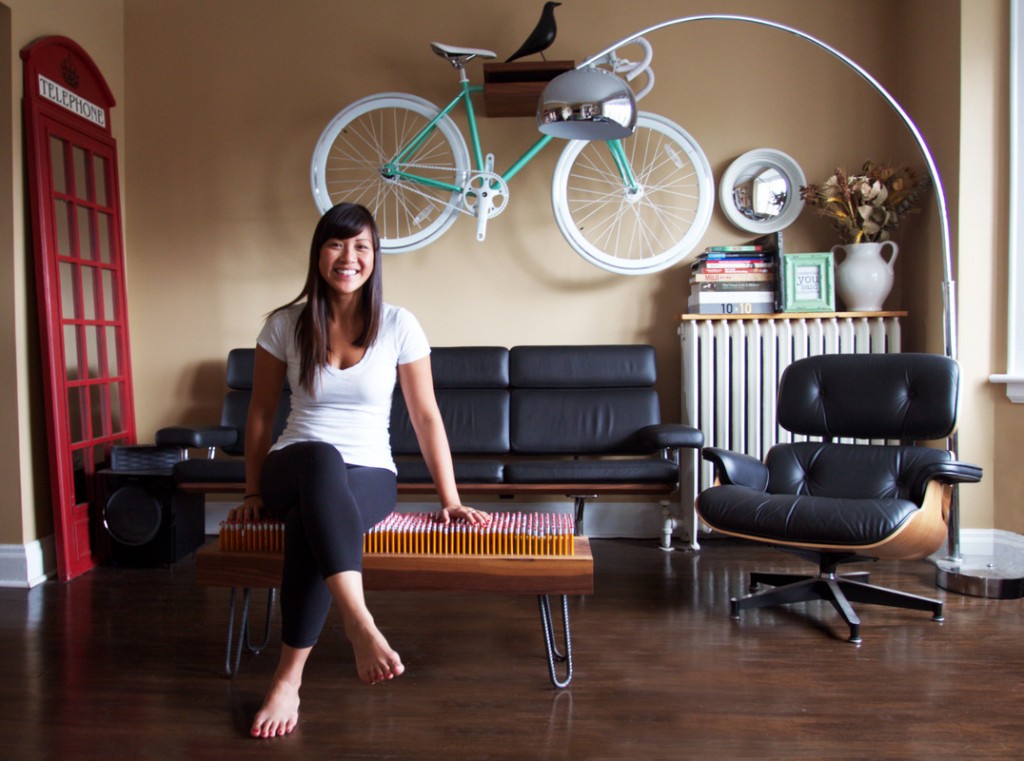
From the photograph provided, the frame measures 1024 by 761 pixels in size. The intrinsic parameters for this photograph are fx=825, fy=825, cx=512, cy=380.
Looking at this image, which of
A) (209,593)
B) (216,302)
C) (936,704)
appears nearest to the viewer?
(936,704)

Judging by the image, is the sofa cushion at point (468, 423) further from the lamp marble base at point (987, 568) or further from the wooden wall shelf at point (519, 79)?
the lamp marble base at point (987, 568)

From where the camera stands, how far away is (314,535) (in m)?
1.71

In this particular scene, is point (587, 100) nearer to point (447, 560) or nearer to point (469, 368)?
point (469, 368)

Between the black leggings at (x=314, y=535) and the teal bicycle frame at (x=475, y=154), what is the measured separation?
1899 mm

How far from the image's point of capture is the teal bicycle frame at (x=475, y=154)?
3422mm

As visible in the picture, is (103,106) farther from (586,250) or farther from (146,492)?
(586,250)

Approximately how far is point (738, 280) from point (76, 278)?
104 inches

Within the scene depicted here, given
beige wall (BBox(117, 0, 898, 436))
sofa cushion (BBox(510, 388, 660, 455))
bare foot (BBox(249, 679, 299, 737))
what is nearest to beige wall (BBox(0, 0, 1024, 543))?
beige wall (BBox(117, 0, 898, 436))

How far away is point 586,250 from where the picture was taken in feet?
11.3

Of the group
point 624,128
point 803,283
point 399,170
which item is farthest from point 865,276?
point 399,170

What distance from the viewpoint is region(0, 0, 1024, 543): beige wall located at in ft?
11.8

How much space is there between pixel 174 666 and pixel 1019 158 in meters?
3.25

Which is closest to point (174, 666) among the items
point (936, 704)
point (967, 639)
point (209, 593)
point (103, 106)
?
point (209, 593)

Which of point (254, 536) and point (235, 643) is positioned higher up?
point (254, 536)
